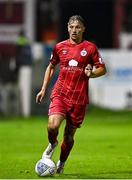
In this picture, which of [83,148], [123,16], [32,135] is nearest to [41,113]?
[32,135]

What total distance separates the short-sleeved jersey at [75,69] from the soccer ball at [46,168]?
40.7 inches

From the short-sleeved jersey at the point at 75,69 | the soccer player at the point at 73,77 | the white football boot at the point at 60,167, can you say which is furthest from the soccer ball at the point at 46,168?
the short-sleeved jersey at the point at 75,69

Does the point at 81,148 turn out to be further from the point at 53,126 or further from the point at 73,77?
the point at 53,126

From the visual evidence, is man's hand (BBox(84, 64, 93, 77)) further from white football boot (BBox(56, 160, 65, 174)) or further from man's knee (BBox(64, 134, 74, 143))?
white football boot (BBox(56, 160, 65, 174))

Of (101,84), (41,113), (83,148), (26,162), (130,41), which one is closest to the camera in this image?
(26,162)

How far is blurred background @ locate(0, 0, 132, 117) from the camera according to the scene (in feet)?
112

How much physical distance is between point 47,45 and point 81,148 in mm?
14946

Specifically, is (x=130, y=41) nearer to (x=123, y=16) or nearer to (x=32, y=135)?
(x=123, y=16)

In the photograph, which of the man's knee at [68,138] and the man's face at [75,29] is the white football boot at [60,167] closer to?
the man's knee at [68,138]

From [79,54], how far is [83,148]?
6.02 m

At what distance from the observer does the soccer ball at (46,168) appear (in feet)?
50.4

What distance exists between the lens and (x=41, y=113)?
34.3 metres

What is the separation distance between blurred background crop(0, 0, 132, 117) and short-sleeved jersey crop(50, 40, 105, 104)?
1763 cm

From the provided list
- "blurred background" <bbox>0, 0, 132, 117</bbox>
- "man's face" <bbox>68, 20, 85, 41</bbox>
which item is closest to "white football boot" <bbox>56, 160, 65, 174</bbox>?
"man's face" <bbox>68, 20, 85, 41</bbox>
